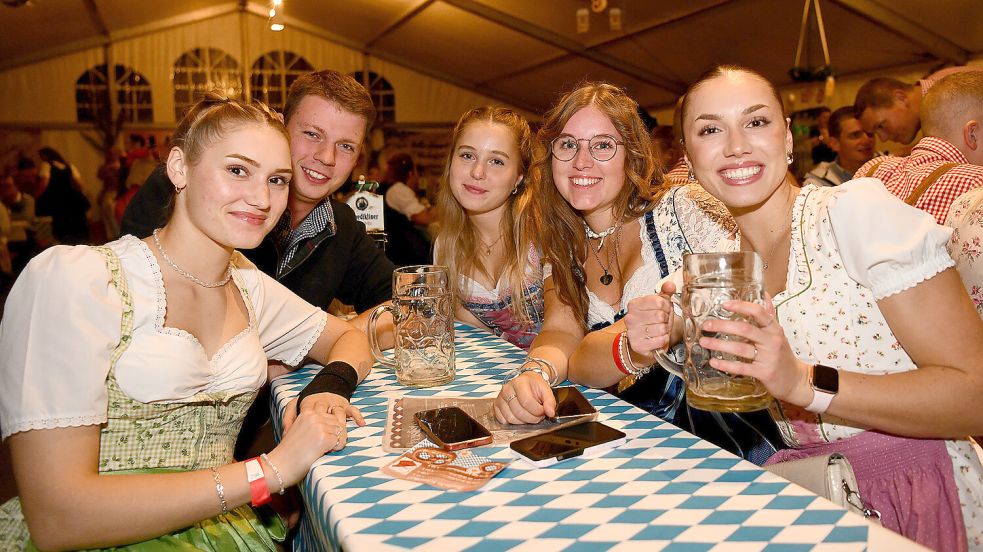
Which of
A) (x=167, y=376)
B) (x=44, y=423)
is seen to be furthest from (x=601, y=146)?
(x=44, y=423)

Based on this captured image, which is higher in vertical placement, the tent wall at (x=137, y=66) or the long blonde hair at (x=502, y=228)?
the tent wall at (x=137, y=66)

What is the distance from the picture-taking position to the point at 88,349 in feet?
3.80

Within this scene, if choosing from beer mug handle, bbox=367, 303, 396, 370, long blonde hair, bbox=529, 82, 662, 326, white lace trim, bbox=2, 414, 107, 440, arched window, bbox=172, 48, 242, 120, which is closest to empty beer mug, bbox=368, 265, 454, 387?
beer mug handle, bbox=367, 303, 396, 370

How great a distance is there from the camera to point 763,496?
0.92m

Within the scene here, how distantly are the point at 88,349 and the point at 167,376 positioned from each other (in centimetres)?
15

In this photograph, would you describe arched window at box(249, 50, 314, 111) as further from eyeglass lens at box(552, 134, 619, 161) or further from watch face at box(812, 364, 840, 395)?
watch face at box(812, 364, 840, 395)

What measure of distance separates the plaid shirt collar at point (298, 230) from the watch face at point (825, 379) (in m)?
1.80

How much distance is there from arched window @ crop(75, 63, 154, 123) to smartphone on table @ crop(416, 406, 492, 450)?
42.7 feet

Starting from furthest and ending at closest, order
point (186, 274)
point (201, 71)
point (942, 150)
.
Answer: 1. point (201, 71)
2. point (942, 150)
3. point (186, 274)

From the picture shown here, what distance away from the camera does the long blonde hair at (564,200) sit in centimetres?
204

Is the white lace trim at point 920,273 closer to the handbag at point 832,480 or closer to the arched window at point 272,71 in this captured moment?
the handbag at point 832,480

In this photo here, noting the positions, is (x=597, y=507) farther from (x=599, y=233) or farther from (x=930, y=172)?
(x=930, y=172)

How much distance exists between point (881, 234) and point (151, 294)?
1315 millimetres

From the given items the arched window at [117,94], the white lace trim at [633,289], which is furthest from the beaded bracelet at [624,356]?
the arched window at [117,94]
